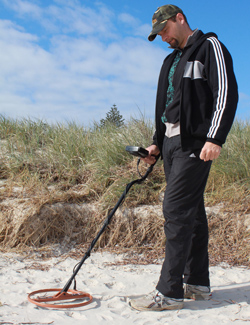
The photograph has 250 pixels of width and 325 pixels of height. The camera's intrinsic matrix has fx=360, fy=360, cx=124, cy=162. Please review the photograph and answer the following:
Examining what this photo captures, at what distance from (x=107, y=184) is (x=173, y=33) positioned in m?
2.81

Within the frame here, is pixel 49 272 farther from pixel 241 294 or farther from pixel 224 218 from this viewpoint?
pixel 224 218

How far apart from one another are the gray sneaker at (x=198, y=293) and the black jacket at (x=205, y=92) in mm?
1269

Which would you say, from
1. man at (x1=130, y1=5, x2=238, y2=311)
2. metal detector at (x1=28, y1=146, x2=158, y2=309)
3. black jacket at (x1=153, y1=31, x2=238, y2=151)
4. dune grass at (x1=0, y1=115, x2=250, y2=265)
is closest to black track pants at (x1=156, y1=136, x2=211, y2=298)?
man at (x1=130, y1=5, x2=238, y2=311)

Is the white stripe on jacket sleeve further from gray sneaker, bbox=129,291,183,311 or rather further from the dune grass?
the dune grass

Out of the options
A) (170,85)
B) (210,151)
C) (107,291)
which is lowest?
(107,291)

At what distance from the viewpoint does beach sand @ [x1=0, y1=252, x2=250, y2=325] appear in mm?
2713

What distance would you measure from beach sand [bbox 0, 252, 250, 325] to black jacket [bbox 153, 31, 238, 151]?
133 cm

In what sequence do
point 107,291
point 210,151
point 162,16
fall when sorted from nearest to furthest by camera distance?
1. point 210,151
2. point 162,16
3. point 107,291

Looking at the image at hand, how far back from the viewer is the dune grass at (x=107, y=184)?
183 inches

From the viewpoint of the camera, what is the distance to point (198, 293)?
3.14 meters

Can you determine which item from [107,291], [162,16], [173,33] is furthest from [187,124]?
[107,291]

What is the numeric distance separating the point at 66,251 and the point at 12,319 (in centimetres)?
191

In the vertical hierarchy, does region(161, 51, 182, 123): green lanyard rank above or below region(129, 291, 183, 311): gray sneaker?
above

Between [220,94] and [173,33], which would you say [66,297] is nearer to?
[220,94]
